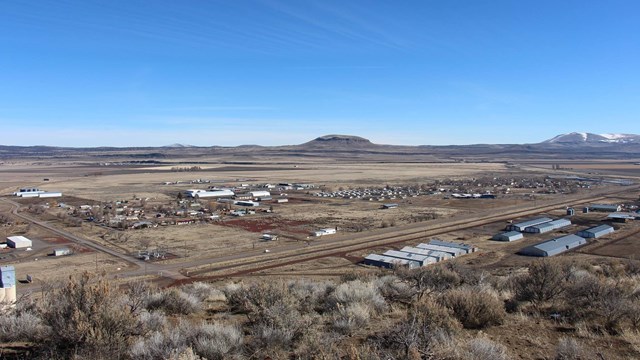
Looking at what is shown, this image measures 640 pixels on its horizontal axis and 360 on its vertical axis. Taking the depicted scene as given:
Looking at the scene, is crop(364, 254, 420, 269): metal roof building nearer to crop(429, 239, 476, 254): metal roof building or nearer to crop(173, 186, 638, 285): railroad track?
crop(173, 186, 638, 285): railroad track

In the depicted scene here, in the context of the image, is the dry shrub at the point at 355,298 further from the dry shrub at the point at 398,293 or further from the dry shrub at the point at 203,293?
the dry shrub at the point at 203,293

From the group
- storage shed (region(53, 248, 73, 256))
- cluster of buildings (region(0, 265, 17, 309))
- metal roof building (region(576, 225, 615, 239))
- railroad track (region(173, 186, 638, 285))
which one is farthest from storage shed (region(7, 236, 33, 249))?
metal roof building (region(576, 225, 615, 239))

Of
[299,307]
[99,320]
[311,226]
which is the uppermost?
[99,320]

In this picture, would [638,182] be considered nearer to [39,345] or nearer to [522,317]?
[522,317]

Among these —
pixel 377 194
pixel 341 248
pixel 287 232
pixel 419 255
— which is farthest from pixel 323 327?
pixel 377 194

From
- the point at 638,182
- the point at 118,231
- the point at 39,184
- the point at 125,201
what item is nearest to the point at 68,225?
the point at 118,231

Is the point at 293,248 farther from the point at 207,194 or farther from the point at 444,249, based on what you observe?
the point at 207,194
